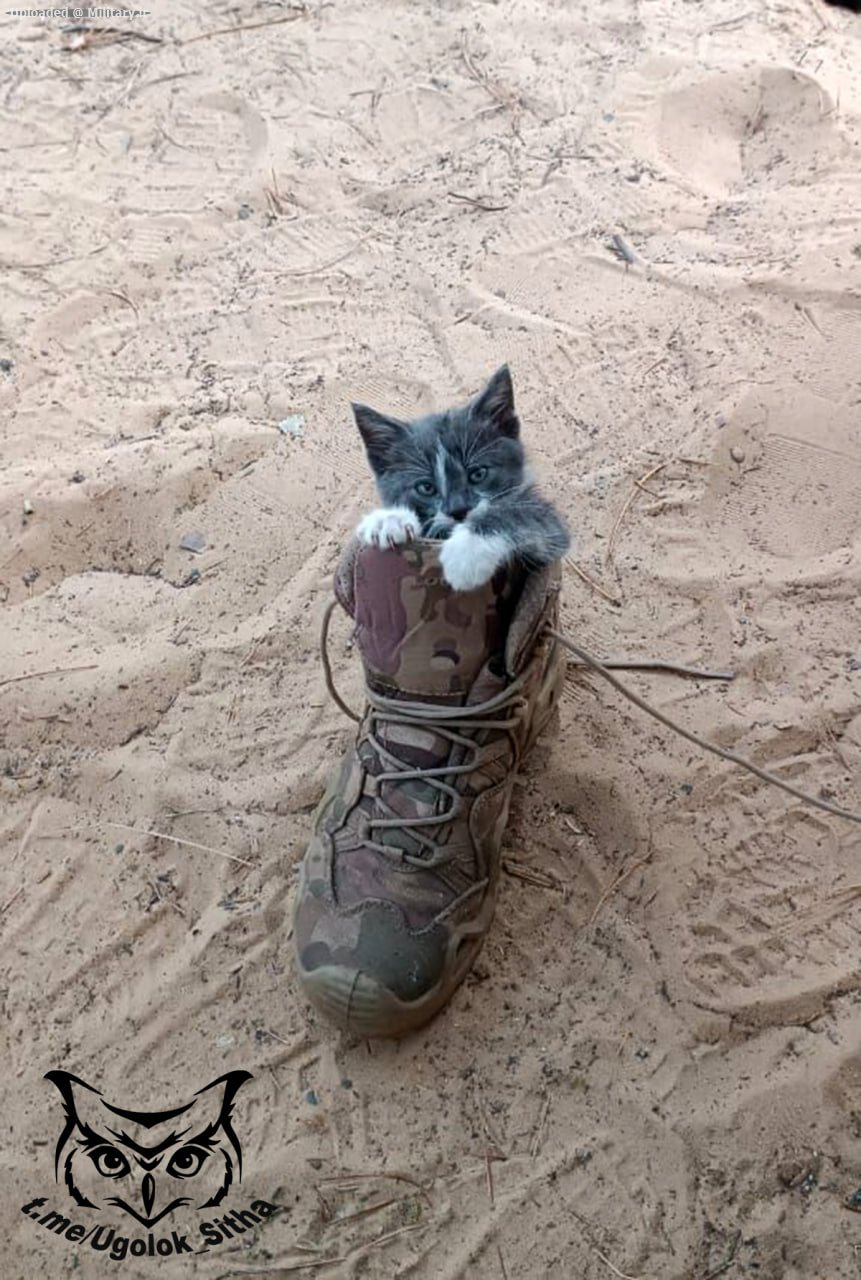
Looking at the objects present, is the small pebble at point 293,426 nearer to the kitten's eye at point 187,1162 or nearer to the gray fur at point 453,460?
the gray fur at point 453,460

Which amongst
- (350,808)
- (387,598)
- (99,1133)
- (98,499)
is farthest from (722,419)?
(99,1133)

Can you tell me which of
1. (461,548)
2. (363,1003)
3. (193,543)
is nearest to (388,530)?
(461,548)

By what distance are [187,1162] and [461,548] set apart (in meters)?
1.16

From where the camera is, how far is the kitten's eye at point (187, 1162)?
1663 millimetres

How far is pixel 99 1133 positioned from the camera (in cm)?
171

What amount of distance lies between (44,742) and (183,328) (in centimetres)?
158

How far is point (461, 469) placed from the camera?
2.13 meters

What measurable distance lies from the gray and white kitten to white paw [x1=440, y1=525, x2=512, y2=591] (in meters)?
0.14

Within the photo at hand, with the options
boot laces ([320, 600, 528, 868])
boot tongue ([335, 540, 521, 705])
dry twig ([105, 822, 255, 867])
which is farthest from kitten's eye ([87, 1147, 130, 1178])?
boot tongue ([335, 540, 521, 705])

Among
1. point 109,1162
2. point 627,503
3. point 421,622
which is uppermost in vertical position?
point 421,622

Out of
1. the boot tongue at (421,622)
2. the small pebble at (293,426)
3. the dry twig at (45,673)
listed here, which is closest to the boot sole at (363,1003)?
the boot tongue at (421,622)

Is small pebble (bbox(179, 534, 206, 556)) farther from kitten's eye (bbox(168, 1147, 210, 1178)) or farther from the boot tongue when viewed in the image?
kitten's eye (bbox(168, 1147, 210, 1178))

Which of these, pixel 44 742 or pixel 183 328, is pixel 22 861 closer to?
pixel 44 742

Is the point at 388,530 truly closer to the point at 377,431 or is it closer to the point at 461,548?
the point at 461,548
